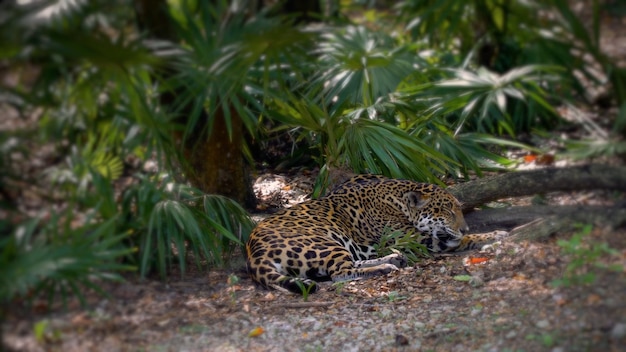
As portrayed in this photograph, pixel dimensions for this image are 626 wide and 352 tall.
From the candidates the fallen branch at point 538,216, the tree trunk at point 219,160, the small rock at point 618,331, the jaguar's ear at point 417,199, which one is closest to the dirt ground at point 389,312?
the small rock at point 618,331

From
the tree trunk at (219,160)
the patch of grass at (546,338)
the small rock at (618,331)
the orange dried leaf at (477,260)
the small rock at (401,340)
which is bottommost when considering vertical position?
the orange dried leaf at (477,260)

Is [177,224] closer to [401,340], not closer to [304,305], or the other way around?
[304,305]

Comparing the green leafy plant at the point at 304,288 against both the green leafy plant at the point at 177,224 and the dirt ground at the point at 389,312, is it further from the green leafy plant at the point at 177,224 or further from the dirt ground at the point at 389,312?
the green leafy plant at the point at 177,224

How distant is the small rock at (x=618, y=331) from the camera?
13.5ft

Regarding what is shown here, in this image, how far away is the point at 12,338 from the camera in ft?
12.5

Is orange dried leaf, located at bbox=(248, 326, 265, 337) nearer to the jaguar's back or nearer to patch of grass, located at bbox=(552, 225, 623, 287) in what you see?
the jaguar's back

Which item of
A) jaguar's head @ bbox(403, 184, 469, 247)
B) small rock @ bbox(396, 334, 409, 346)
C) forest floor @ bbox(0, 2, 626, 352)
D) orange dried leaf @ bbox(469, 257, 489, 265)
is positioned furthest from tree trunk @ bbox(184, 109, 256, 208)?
small rock @ bbox(396, 334, 409, 346)

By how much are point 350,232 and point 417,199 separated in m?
0.69

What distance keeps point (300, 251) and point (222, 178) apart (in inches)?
59.3

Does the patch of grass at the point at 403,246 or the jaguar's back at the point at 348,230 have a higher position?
the jaguar's back at the point at 348,230

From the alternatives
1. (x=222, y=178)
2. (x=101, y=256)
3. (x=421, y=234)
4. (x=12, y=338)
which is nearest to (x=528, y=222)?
(x=421, y=234)

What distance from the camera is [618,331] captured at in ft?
13.6

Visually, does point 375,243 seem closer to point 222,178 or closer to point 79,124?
point 222,178

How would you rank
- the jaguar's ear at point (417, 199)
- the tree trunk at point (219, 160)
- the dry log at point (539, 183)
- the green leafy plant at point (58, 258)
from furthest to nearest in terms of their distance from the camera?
the tree trunk at point (219, 160) → the jaguar's ear at point (417, 199) → the dry log at point (539, 183) → the green leafy plant at point (58, 258)
